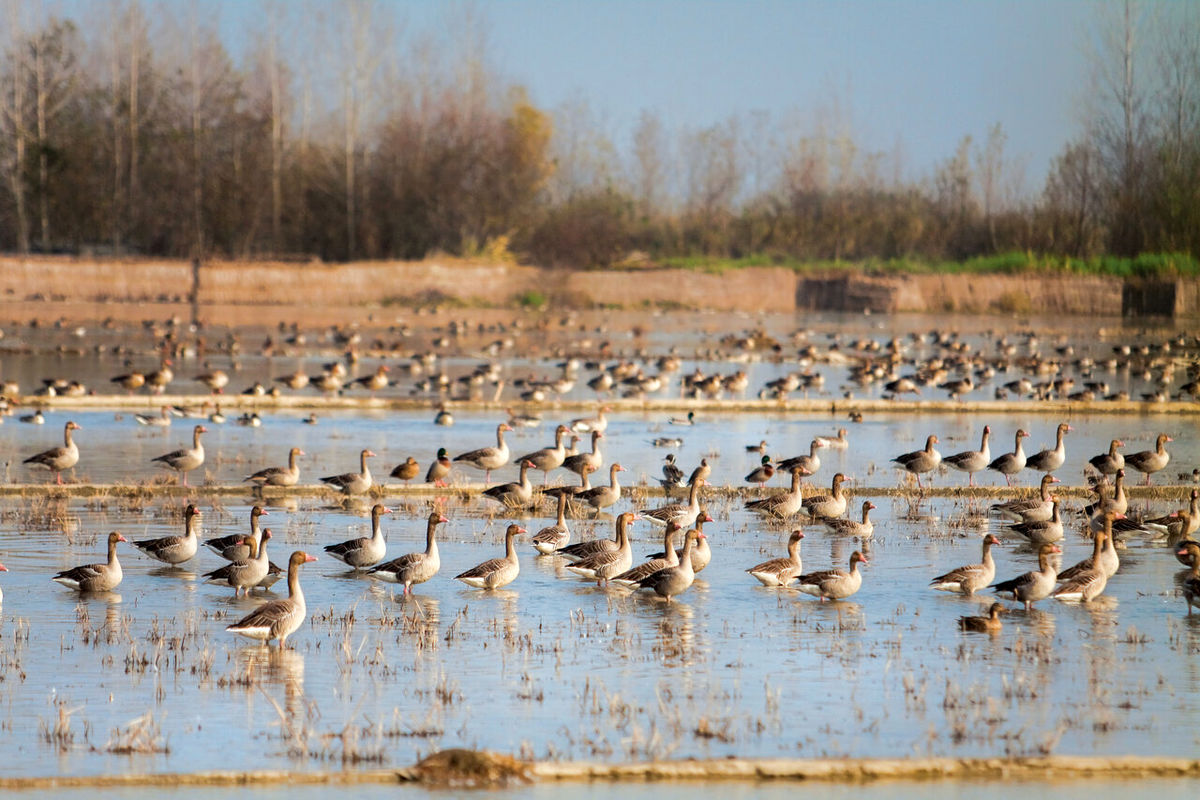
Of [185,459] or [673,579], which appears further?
[185,459]

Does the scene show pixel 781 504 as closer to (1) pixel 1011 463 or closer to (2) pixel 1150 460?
(1) pixel 1011 463

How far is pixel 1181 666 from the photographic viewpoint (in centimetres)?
1214

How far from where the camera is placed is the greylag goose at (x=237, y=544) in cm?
1525

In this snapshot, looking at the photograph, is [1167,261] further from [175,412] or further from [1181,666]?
[1181,666]

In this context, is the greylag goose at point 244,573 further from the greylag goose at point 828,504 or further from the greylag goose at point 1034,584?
the greylag goose at point 828,504

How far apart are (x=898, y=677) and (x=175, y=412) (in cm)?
2197

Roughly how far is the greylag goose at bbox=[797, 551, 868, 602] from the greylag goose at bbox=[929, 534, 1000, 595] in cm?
78

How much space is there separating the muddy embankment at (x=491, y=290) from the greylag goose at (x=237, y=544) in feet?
156

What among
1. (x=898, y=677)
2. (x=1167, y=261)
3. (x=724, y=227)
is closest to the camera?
(x=898, y=677)

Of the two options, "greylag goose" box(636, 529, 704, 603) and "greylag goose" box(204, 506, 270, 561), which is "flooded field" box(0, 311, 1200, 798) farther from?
Answer: "greylag goose" box(204, 506, 270, 561)

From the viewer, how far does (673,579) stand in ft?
47.7

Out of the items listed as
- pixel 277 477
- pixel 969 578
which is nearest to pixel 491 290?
pixel 277 477

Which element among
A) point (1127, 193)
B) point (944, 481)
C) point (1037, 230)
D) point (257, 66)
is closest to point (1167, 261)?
point (1127, 193)

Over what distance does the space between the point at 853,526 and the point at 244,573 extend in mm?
7077
